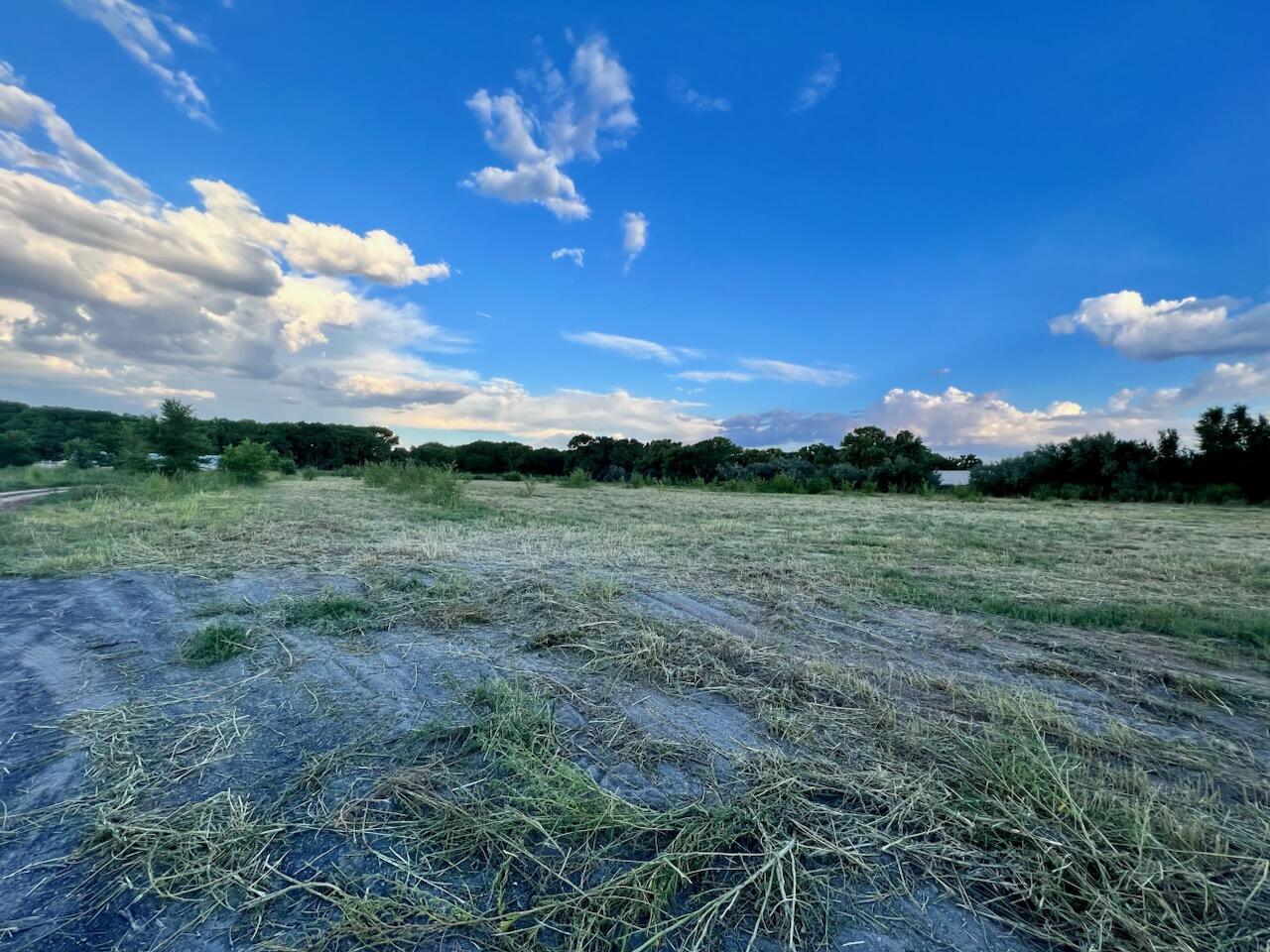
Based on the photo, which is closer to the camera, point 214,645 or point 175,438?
point 214,645

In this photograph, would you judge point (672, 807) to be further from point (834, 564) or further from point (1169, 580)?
point (1169, 580)

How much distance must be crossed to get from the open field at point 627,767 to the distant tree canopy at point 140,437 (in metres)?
15.1

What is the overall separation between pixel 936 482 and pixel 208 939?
2873 cm

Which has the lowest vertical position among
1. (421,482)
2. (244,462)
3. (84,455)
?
(84,455)

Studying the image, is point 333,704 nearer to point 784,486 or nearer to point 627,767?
point 627,767

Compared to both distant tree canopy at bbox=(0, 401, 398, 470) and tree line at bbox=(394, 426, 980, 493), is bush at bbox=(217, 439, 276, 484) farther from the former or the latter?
tree line at bbox=(394, 426, 980, 493)

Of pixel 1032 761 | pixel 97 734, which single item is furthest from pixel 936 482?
pixel 97 734

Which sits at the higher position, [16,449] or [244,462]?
[244,462]

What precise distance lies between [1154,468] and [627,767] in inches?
1055

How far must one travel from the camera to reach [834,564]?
5977 mm

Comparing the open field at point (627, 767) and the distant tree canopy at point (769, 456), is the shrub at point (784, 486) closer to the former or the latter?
the distant tree canopy at point (769, 456)

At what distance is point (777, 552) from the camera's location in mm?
6805

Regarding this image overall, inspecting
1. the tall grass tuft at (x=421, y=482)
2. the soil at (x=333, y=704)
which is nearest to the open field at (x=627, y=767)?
the soil at (x=333, y=704)

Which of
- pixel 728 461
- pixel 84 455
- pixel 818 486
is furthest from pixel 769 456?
pixel 84 455
